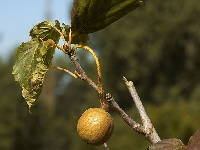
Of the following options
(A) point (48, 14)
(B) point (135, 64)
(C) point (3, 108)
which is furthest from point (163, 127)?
(A) point (48, 14)

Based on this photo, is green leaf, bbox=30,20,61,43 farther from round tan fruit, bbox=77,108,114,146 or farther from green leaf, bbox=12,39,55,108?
round tan fruit, bbox=77,108,114,146

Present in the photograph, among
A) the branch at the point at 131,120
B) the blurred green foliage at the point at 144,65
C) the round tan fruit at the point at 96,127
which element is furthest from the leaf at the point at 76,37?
the blurred green foliage at the point at 144,65

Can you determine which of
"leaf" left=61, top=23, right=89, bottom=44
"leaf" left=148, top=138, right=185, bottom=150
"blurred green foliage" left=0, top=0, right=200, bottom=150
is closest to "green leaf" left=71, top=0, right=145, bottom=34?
"leaf" left=61, top=23, right=89, bottom=44

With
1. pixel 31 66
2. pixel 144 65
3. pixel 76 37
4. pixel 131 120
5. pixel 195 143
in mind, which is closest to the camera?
pixel 195 143

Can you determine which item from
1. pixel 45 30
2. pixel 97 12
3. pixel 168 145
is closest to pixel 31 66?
pixel 45 30

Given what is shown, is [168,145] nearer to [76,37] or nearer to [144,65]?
[76,37]

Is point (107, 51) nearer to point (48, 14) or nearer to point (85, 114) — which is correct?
point (48, 14)

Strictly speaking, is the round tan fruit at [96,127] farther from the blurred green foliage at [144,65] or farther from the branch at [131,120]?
the blurred green foliage at [144,65]
